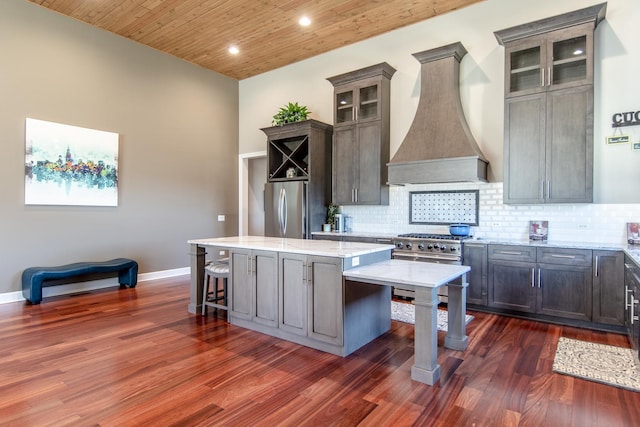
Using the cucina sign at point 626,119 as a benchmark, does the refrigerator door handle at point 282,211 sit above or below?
below

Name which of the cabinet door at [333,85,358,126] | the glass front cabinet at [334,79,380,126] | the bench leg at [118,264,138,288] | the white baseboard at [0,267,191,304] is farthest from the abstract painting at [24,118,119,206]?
the glass front cabinet at [334,79,380,126]

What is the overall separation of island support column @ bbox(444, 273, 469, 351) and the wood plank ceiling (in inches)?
151

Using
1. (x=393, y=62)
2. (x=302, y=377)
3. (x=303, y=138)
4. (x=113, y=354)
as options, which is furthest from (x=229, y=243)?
(x=393, y=62)

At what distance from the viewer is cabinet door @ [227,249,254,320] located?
12.2ft

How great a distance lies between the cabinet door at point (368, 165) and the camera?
5.39 m

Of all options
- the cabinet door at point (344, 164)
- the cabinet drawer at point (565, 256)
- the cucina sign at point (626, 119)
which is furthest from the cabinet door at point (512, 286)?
the cabinet door at point (344, 164)

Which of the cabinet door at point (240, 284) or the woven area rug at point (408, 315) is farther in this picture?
the woven area rug at point (408, 315)

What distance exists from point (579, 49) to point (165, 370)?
5.21 metres

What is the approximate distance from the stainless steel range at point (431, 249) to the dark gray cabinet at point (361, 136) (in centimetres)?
87

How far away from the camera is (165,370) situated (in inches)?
109

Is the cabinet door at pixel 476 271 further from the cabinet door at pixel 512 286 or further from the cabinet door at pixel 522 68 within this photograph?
the cabinet door at pixel 522 68

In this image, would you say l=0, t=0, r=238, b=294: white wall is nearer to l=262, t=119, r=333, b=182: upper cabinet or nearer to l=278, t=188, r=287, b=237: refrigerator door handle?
l=262, t=119, r=333, b=182: upper cabinet

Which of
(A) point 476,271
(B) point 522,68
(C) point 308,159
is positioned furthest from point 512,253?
(C) point 308,159

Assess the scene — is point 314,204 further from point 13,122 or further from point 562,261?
point 13,122
